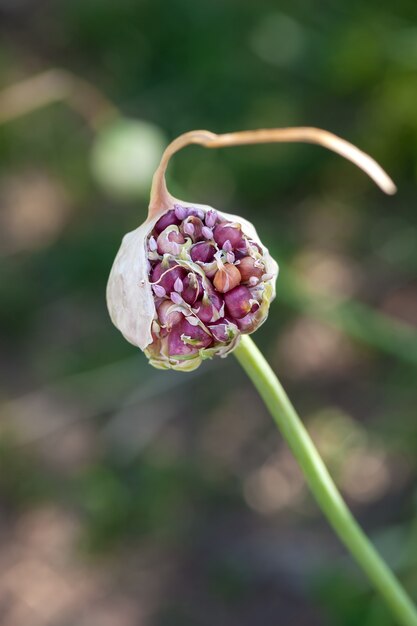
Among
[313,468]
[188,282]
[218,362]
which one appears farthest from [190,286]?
[218,362]

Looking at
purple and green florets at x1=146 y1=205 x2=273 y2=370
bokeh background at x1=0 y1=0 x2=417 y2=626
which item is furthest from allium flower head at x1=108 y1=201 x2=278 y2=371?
bokeh background at x1=0 y1=0 x2=417 y2=626

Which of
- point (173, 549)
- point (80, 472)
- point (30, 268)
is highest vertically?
point (30, 268)

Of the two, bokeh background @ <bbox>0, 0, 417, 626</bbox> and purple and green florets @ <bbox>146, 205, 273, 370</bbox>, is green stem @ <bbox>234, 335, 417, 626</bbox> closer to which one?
purple and green florets @ <bbox>146, 205, 273, 370</bbox>

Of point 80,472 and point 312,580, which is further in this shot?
point 80,472

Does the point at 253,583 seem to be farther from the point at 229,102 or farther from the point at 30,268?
the point at 229,102

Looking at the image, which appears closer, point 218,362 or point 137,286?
point 137,286

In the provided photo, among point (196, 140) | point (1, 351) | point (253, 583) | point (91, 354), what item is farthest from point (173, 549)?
point (196, 140)

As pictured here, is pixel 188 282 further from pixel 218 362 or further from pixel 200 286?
pixel 218 362
